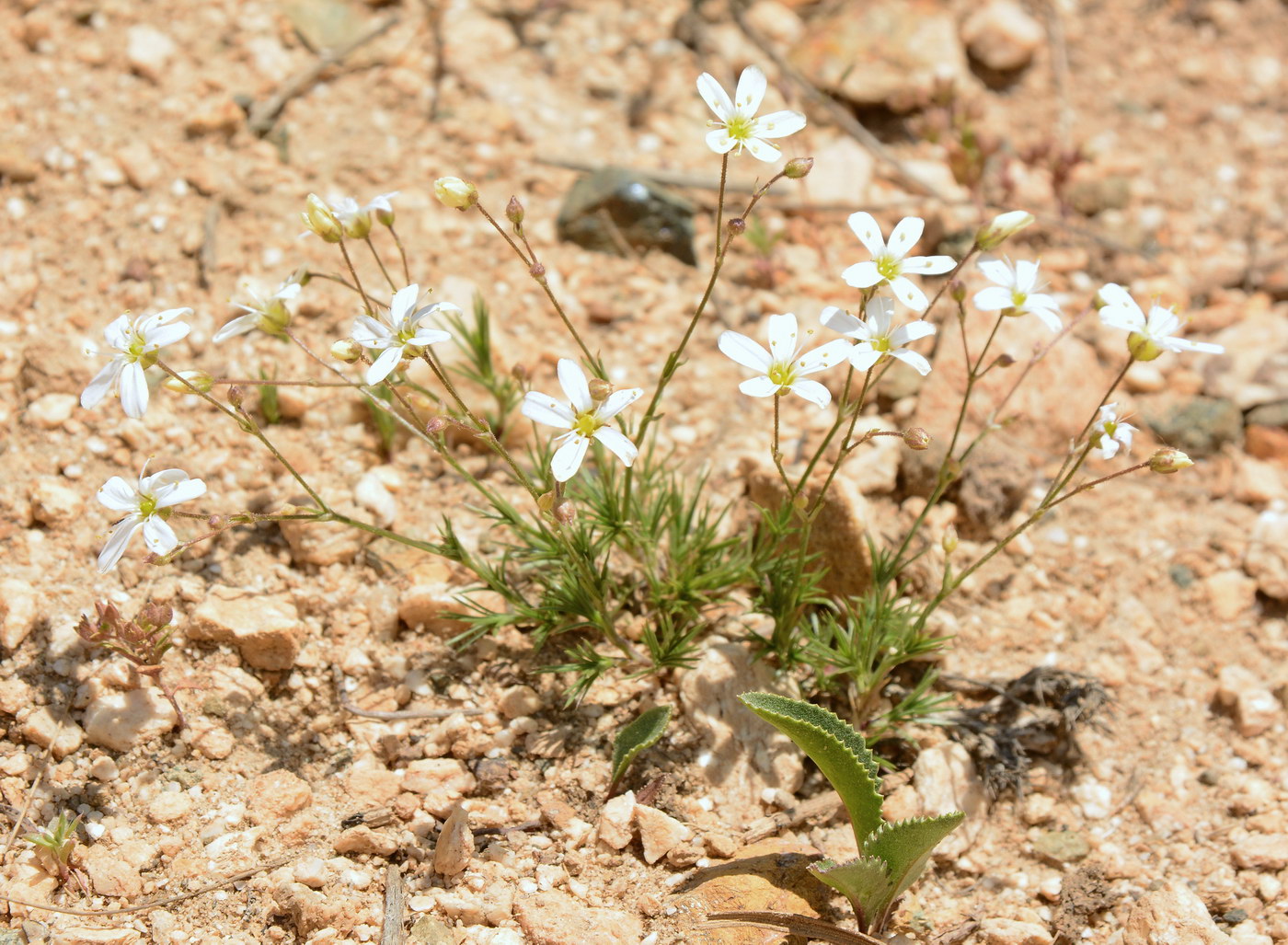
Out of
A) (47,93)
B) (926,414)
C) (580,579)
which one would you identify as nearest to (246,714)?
(580,579)

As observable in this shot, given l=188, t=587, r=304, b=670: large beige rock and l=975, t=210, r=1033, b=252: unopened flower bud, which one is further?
l=188, t=587, r=304, b=670: large beige rock

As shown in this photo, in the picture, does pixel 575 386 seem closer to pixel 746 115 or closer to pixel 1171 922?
pixel 746 115

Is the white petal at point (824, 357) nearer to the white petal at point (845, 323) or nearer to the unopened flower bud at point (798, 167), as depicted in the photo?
the white petal at point (845, 323)

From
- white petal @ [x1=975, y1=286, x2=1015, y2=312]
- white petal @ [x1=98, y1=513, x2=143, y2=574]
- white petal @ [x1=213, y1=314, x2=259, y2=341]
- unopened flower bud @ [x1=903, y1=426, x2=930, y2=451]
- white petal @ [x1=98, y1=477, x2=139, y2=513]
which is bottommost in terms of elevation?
white petal @ [x1=98, y1=513, x2=143, y2=574]

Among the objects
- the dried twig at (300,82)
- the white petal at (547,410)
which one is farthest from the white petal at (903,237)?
Answer: the dried twig at (300,82)

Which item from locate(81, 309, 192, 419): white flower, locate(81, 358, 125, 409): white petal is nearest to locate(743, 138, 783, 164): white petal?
locate(81, 309, 192, 419): white flower

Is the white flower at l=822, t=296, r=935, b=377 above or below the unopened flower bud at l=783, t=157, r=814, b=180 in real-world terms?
below

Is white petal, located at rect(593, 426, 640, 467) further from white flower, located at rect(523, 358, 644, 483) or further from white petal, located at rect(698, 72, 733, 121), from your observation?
white petal, located at rect(698, 72, 733, 121)
